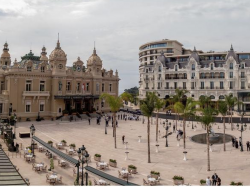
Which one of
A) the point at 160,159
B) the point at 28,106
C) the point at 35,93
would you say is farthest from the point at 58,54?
the point at 160,159

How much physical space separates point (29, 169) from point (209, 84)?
62248mm

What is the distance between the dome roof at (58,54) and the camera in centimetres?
5671

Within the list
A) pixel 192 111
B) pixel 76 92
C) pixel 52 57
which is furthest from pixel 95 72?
pixel 192 111

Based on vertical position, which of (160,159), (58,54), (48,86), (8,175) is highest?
(58,54)

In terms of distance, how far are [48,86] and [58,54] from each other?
776 cm

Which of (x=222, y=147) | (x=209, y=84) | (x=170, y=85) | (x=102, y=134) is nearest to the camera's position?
(x=222, y=147)

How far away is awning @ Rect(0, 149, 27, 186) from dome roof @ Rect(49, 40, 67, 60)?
35734 mm

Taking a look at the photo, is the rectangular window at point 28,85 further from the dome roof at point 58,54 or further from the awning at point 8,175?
the awning at point 8,175

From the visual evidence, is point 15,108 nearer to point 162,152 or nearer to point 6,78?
point 6,78

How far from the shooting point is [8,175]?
19.7m

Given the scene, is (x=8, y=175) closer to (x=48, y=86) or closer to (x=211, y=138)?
(x=211, y=138)

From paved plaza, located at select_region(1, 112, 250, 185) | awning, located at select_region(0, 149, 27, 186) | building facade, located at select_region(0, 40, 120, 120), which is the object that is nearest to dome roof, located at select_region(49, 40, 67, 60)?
building facade, located at select_region(0, 40, 120, 120)

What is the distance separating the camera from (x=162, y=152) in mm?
28828

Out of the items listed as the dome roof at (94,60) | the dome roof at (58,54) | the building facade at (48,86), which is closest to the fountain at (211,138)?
the building facade at (48,86)
